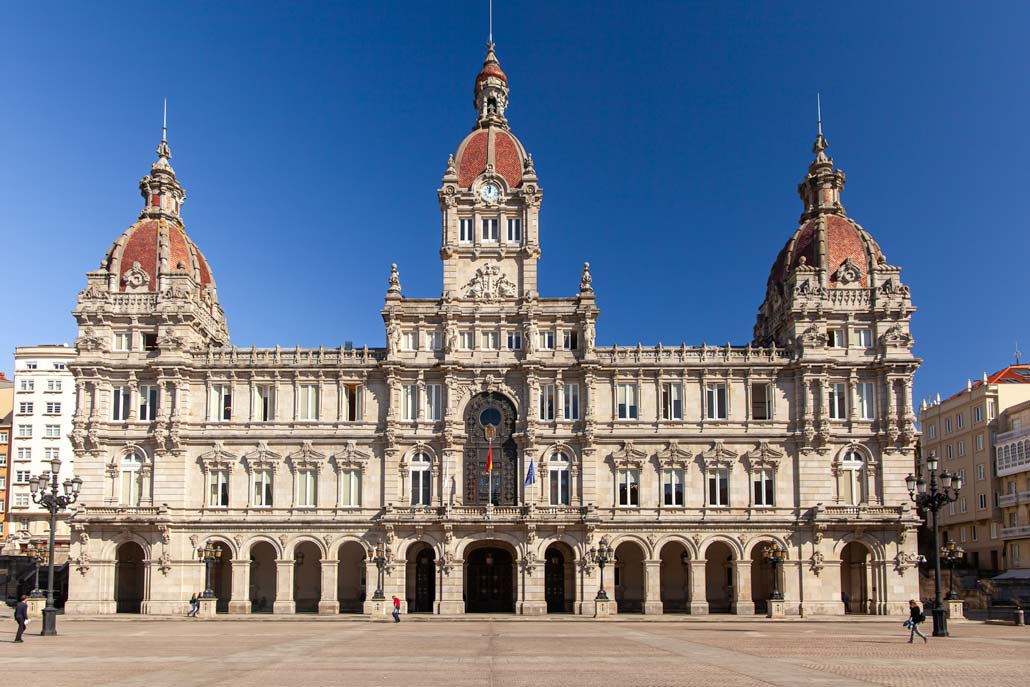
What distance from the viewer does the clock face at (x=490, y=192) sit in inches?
3492

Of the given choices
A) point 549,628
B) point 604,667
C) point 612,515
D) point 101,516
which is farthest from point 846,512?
point 101,516

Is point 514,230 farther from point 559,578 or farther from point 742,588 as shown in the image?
point 742,588

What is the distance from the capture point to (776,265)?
311 feet

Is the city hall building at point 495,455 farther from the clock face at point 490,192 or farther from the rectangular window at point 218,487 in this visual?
the clock face at point 490,192

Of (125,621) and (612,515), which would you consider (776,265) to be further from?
(125,621)

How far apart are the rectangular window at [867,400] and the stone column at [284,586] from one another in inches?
1749

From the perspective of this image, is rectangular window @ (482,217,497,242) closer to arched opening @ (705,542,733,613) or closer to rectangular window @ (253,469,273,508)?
rectangular window @ (253,469,273,508)

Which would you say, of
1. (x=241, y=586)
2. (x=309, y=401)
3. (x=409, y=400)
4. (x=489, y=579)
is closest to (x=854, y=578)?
(x=489, y=579)

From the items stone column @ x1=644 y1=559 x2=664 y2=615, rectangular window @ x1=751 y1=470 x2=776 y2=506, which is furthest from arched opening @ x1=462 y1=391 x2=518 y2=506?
rectangular window @ x1=751 y1=470 x2=776 y2=506

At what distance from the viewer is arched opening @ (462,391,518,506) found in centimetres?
8400

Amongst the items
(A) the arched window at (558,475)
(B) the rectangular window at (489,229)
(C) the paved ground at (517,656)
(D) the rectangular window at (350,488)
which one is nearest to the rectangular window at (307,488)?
(D) the rectangular window at (350,488)

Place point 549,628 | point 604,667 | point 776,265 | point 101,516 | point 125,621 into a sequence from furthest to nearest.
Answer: point 776,265 < point 101,516 < point 125,621 < point 549,628 < point 604,667

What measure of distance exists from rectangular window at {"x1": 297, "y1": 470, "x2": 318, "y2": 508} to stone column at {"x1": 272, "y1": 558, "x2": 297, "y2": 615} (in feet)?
14.5

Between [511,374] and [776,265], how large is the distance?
26090 millimetres
